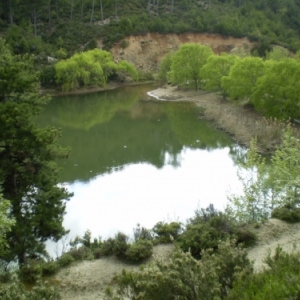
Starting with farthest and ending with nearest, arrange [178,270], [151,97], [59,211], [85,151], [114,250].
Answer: [151,97] < [85,151] < [59,211] < [114,250] < [178,270]

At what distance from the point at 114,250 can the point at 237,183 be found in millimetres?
11215

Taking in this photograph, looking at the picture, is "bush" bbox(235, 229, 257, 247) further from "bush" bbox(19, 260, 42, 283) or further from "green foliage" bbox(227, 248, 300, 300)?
"bush" bbox(19, 260, 42, 283)

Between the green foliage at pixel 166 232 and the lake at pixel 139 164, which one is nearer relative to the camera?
the green foliage at pixel 166 232

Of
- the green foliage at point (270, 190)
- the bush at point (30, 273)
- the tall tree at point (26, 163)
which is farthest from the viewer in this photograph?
the green foliage at point (270, 190)

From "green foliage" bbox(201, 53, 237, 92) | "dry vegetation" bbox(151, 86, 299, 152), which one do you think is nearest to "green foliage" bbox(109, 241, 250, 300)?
"dry vegetation" bbox(151, 86, 299, 152)

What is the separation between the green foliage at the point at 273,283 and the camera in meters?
4.84

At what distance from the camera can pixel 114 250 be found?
39.3 ft

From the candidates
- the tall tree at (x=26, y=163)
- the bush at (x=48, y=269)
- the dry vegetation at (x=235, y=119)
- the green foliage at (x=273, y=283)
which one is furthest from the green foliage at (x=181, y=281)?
the dry vegetation at (x=235, y=119)

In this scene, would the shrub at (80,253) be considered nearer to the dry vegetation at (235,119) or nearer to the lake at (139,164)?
the lake at (139,164)

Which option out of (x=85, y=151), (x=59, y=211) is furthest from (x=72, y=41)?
(x=59, y=211)

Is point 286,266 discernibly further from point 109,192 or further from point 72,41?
point 72,41

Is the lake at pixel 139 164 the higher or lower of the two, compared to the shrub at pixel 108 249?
lower

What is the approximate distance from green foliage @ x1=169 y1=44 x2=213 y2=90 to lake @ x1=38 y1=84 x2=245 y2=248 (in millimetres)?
6987

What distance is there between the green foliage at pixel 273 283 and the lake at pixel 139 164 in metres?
9.89
